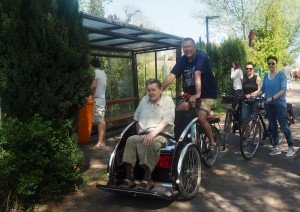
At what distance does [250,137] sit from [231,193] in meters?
2.32

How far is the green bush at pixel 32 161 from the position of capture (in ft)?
13.6

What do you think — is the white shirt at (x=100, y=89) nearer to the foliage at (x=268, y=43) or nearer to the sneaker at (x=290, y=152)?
the sneaker at (x=290, y=152)

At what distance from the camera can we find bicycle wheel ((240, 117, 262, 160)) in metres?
6.80

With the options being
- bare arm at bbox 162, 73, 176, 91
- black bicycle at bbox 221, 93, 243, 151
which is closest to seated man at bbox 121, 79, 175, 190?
bare arm at bbox 162, 73, 176, 91

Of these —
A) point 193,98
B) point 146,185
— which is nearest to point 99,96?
point 193,98

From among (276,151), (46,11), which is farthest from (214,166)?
(46,11)

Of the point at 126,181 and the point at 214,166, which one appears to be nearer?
the point at 126,181

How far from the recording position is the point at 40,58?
171 inches

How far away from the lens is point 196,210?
175 inches

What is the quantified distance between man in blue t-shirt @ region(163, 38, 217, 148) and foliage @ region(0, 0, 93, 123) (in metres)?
1.63

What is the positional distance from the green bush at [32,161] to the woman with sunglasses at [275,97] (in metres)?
3.85

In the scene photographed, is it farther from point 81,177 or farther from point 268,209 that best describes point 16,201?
point 268,209

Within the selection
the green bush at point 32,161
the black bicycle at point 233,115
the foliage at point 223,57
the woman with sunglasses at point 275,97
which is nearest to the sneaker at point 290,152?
the woman with sunglasses at point 275,97

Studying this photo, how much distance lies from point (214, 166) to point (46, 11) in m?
3.73
